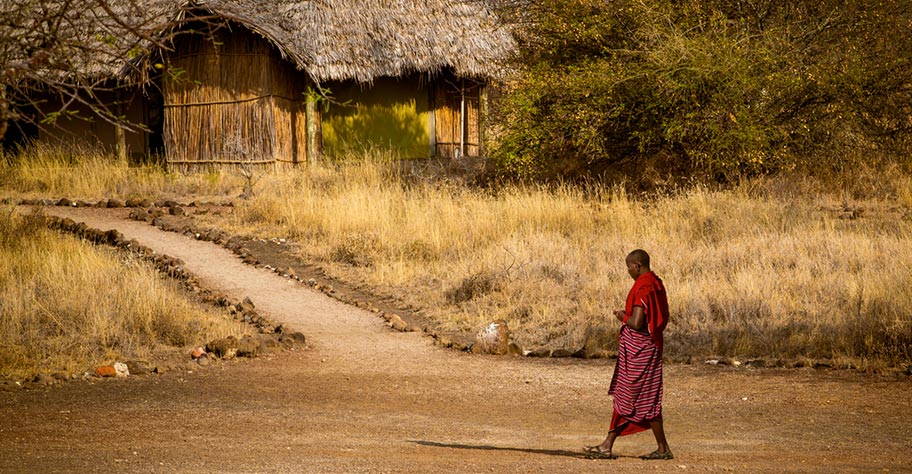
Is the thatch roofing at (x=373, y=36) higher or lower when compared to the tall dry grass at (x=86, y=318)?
higher

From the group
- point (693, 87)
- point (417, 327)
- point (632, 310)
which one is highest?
point (693, 87)

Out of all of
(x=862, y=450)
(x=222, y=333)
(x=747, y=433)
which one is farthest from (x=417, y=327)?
(x=862, y=450)

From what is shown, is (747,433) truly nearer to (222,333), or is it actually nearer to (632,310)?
(632,310)

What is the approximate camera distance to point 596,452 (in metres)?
6.25

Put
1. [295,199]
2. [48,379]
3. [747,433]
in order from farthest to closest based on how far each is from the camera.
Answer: [295,199]
[48,379]
[747,433]

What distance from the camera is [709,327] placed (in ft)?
34.1

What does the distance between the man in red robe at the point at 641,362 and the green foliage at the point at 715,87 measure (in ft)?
33.1

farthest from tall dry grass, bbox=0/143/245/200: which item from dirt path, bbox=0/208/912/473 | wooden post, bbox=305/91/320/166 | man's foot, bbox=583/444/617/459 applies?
man's foot, bbox=583/444/617/459

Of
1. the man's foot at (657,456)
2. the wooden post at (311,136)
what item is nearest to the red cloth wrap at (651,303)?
the man's foot at (657,456)

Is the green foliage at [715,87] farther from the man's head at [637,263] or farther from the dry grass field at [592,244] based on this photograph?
the man's head at [637,263]

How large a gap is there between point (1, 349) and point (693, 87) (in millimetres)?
10470

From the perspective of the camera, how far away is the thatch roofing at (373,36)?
21.0 metres

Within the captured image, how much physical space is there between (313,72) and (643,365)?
613 inches

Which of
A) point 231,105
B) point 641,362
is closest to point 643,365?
point 641,362
